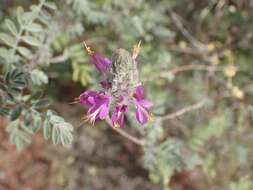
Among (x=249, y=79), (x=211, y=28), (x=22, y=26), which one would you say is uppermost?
(x=211, y=28)

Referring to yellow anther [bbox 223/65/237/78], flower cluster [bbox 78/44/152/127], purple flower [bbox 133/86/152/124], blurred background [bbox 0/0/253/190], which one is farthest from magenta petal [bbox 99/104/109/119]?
yellow anther [bbox 223/65/237/78]

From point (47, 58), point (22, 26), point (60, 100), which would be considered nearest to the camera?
point (22, 26)

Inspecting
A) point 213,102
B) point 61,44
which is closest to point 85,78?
point 61,44

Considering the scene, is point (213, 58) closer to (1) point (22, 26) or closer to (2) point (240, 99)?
(2) point (240, 99)

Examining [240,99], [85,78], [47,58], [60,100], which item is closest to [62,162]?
[60,100]

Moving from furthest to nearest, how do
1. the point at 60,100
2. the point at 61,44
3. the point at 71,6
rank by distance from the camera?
1. the point at 60,100
2. the point at 61,44
3. the point at 71,6

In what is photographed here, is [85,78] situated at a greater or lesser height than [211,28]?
lesser

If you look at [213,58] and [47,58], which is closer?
[47,58]
